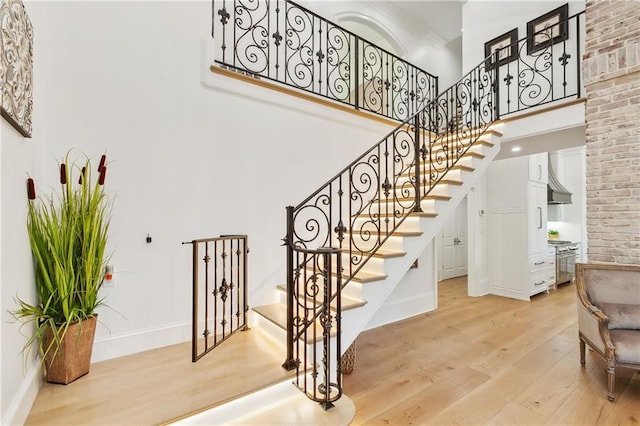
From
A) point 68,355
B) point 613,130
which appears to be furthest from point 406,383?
point 613,130

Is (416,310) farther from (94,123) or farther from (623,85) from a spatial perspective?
(94,123)

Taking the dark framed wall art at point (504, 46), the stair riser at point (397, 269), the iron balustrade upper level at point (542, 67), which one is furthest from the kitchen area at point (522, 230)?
the stair riser at point (397, 269)

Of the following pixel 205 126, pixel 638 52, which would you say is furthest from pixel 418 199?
pixel 638 52

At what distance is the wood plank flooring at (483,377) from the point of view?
223 cm

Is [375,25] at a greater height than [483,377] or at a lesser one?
greater

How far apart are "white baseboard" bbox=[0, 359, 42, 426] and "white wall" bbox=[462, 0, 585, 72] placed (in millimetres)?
7080

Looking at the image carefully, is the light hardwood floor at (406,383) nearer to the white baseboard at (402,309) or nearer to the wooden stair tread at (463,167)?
the white baseboard at (402,309)

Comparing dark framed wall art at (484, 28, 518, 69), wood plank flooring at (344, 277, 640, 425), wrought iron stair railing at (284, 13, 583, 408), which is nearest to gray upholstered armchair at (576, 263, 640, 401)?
wood plank flooring at (344, 277, 640, 425)

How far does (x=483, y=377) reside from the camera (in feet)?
9.00

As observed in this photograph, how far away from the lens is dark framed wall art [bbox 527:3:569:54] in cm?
448

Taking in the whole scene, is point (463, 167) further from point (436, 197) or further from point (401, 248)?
point (401, 248)

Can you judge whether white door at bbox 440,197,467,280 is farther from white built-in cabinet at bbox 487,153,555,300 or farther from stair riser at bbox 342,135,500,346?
stair riser at bbox 342,135,500,346

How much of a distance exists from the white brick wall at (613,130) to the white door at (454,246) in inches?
150

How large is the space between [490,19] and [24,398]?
7.51 metres
